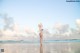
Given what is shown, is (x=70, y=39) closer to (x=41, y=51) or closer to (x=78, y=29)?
(x=78, y=29)

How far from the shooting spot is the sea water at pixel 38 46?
18.7 feet

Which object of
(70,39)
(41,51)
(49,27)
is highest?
(49,27)

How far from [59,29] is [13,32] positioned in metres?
1.45

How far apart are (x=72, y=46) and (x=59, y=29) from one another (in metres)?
0.70

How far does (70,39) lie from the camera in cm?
585

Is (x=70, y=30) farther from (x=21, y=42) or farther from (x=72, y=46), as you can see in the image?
(x=21, y=42)

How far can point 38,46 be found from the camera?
5809 mm

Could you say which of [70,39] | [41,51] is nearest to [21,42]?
[41,51]

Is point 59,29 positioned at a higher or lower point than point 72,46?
higher

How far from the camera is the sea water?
18.7 feet

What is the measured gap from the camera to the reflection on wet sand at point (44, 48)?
570 cm

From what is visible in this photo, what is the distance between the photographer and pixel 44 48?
5859mm

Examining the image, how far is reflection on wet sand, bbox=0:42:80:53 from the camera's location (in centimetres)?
570

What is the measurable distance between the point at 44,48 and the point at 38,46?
214 mm
